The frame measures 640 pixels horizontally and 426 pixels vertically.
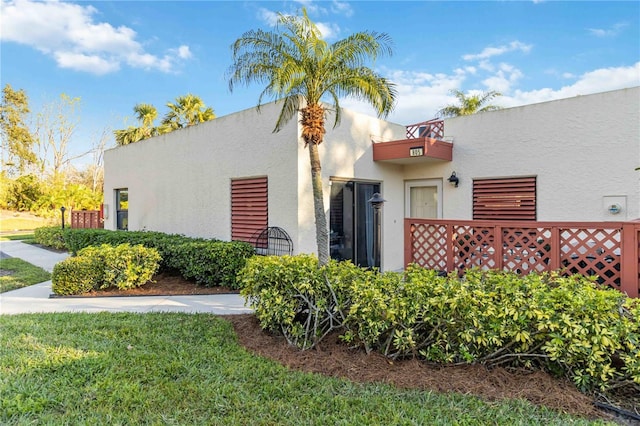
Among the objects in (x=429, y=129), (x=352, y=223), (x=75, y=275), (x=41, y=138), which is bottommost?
(x=75, y=275)

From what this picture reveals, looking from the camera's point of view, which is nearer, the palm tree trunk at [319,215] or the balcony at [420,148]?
the palm tree trunk at [319,215]

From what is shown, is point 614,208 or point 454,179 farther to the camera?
point 454,179

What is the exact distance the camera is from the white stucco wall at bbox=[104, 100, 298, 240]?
300 inches

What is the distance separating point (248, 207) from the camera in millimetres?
8391

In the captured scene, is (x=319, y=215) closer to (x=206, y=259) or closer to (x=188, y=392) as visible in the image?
(x=188, y=392)

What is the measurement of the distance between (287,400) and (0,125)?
128ft

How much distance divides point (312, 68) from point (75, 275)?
597cm

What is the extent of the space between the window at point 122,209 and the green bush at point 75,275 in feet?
19.8

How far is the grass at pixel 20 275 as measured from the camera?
787 cm

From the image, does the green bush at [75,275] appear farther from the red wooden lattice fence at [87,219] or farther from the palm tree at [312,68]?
the red wooden lattice fence at [87,219]

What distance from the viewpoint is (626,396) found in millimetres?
3158

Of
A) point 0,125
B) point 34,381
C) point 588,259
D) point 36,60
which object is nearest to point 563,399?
point 588,259

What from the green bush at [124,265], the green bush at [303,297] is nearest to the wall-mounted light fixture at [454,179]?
the green bush at [303,297]

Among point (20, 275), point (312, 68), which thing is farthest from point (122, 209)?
point (312, 68)
